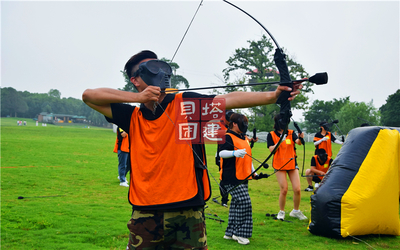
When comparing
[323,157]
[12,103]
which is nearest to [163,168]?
[323,157]

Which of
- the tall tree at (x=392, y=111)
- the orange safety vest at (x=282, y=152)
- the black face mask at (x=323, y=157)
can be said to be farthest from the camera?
the tall tree at (x=392, y=111)

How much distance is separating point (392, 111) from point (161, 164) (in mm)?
66287

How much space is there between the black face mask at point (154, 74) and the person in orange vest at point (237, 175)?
281cm

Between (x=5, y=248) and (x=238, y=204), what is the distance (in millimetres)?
3524

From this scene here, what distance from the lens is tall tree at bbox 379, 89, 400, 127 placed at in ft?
189

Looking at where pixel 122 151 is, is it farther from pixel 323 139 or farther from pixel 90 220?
pixel 323 139

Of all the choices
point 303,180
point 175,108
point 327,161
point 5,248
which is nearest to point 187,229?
point 175,108

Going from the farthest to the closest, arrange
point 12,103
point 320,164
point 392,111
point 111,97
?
1. point 12,103
2. point 392,111
3. point 320,164
4. point 111,97

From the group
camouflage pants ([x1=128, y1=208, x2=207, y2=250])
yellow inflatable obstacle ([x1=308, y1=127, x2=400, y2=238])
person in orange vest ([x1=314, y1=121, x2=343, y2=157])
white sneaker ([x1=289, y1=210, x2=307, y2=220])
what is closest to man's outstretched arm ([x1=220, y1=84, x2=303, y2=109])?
camouflage pants ([x1=128, y1=208, x2=207, y2=250])

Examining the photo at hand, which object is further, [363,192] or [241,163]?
[241,163]

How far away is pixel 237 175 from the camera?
5.61 metres

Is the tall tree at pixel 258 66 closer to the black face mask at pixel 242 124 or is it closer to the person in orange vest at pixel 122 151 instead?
the black face mask at pixel 242 124

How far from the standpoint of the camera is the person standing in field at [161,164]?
2.36m

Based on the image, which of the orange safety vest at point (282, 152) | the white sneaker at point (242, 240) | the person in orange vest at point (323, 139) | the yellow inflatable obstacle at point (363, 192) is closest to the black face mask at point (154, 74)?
the white sneaker at point (242, 240)
